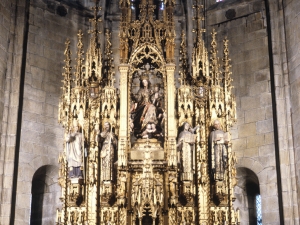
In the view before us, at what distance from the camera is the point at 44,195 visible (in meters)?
15.6

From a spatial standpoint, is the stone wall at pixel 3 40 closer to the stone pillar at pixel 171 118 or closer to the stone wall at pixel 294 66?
the stone pillar at pixel 171 118

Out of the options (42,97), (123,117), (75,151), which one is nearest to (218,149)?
(123,117)

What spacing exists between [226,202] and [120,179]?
7.48 ft

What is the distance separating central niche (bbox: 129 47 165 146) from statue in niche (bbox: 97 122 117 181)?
18.8 inches

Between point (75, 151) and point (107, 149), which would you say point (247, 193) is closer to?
point (107, 149)

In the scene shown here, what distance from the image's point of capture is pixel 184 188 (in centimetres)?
1309

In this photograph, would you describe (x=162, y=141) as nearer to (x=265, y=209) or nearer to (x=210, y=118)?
(x=210, y=118)

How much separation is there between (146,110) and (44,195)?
12.1 feet

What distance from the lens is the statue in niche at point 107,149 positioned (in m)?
13.3

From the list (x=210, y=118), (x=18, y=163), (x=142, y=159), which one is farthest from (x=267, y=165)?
(x=18, y=163)

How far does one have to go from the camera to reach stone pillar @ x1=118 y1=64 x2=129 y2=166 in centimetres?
1330

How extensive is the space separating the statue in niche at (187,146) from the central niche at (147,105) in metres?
0.53

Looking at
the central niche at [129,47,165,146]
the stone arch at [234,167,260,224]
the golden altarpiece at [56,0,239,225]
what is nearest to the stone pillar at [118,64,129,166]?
the golden altarpiece at [56,0,239,225]

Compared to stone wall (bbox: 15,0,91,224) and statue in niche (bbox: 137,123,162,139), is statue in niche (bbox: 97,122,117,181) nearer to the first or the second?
statue in niche (bbox: 137,123,162,139)
